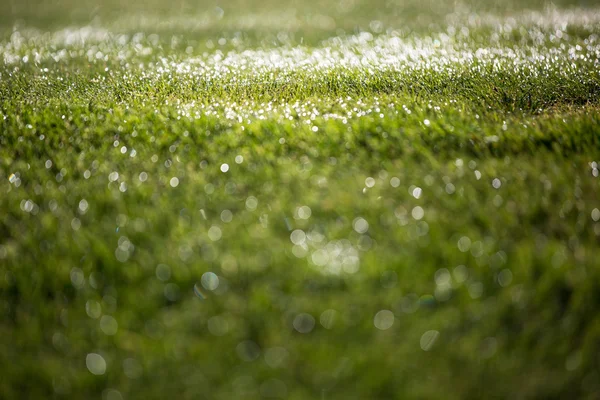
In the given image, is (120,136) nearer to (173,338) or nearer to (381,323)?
(173,338)

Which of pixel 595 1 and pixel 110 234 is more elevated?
pixel 595 1

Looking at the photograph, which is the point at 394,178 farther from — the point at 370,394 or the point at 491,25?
the point at 491,25

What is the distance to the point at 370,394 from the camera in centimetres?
175

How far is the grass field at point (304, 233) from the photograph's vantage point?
1862mm

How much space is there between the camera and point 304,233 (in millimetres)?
2568

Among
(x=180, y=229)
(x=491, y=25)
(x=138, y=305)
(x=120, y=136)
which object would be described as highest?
(x=491, y=25)

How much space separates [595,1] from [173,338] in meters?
12.8

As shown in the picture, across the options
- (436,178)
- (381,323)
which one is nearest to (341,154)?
(436,178)

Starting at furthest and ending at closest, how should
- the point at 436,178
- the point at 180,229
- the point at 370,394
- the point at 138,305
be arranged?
1. the point at 436,178
2. the point at 180,229
3. the point at 138,305
4. the point at 370,394

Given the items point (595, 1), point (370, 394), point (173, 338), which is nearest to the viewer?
point (370, 394)

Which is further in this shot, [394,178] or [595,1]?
[595,1]

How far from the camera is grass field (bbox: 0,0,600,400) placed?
186 centimetres

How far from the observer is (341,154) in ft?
11.1

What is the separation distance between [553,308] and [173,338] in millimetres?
1727
